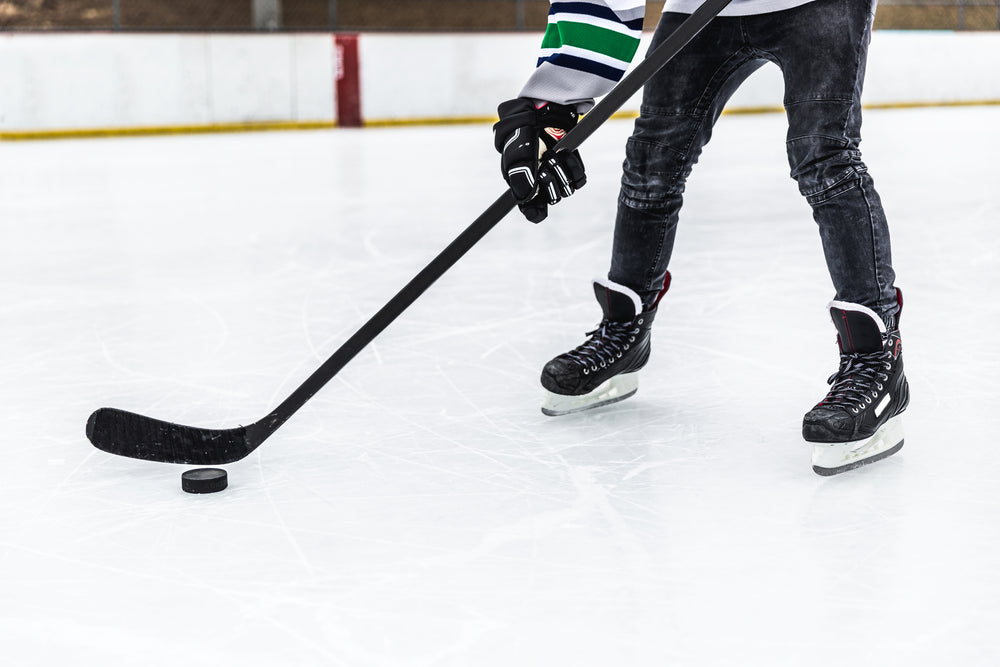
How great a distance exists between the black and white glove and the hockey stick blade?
481mm

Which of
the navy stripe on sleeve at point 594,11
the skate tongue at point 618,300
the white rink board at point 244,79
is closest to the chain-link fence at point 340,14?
→ the white rink board at point 244,79

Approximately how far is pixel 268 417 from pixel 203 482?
14cm

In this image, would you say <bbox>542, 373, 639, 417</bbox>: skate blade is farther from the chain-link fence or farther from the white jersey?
the chain-link fence

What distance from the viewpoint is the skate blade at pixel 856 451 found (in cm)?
142

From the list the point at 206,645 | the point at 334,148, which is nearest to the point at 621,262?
the point at 206,645

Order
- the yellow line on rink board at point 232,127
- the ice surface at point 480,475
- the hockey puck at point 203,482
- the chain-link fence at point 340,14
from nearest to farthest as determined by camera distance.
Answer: the ice surface at point 480,475 < the hockey puck at point 203,482 < the yellow line on rink board at point 232,127 < the chain-link fence at point 340,14

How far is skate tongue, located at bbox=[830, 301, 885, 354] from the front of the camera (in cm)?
146

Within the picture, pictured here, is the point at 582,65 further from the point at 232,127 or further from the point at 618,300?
the point at 232,127

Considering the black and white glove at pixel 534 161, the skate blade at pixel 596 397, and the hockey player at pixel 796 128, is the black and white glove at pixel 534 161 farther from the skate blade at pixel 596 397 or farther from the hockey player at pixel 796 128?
the skate blade at pixel 596 397

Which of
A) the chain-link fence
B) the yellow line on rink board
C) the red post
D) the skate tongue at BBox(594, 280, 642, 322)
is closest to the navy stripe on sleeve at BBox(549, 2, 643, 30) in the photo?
the skate tongue at BBox(594, 280, 642, 322)

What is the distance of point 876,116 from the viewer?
28.4 ft

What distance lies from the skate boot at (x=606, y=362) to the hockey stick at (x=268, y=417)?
0.31 meters

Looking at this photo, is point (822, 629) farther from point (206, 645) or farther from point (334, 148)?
point (334, 148)

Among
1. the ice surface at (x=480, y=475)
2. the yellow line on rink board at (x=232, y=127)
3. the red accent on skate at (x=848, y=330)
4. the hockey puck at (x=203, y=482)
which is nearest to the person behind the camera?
the ice surface at (x=480, y=475)
